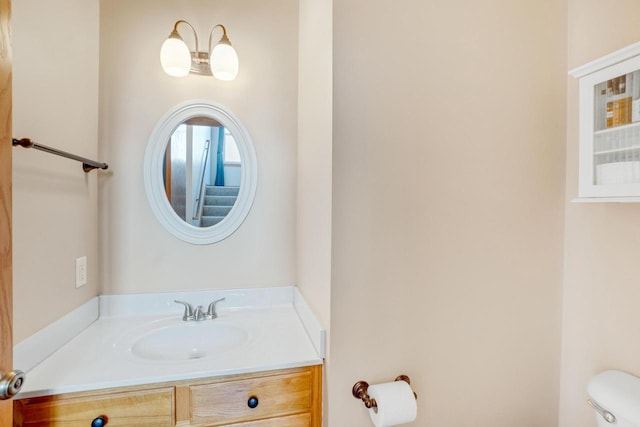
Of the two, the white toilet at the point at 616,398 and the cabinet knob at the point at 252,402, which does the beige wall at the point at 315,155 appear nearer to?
the cabinet knob at the point at 252,402

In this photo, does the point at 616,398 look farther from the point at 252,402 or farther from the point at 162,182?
the point at 162,182

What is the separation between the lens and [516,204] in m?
1.22

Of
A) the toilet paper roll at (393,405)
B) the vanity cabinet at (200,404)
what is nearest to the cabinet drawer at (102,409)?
the vanity cabinet at (200,404)

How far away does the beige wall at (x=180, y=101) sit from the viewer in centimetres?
146

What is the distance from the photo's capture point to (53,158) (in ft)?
3.72

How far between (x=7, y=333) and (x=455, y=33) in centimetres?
162

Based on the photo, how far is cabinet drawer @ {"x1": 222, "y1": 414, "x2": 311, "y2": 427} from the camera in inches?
42.1

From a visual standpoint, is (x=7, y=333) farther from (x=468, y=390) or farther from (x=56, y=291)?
(x=468, y=390)

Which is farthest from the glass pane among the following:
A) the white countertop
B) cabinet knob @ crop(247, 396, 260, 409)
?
cabinet knob @ crop(247, 396, 260, 409)

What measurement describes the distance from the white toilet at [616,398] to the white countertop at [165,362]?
0.90 m

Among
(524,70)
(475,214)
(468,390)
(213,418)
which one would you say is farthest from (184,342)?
(524,70)

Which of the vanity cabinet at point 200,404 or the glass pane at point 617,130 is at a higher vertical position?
the glass pane at point 617,130

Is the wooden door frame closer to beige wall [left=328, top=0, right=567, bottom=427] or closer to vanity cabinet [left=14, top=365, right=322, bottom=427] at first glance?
vanity cabinet [left=14, top=365, right=322, bottom=427]

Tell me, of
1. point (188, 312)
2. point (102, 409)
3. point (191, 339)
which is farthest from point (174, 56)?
point (102, 409)
